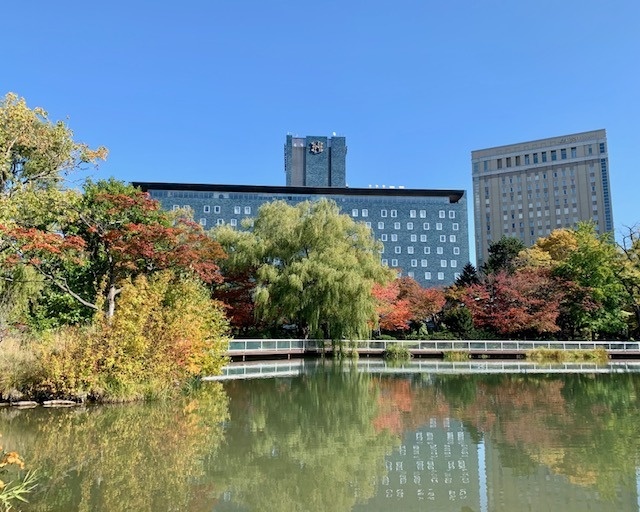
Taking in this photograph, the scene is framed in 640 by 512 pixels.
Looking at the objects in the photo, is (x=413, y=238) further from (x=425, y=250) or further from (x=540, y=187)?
(x=540, y=187)

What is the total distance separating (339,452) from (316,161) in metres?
68.2

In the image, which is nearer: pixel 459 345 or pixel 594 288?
pixel 459 345

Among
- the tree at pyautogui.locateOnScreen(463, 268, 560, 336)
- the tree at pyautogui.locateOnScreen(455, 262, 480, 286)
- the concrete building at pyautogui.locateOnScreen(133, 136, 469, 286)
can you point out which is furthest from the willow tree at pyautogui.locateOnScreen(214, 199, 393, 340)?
the concrete building at pyautogui.locateOnScreen(133, 136, 469, 286)

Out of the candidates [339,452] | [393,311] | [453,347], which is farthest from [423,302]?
[339,452]

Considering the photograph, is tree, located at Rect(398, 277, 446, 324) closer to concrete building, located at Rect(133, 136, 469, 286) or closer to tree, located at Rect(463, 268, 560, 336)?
tree, located at Rect(463, 268, 560, 336)

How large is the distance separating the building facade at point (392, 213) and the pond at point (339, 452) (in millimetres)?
48450

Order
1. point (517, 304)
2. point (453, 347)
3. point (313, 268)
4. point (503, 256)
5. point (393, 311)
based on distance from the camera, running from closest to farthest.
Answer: point (313, 268) < point (453, 347) < point (517, 304) < point (393, 311) < point (503, 256)

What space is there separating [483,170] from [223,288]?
80247 millimetres

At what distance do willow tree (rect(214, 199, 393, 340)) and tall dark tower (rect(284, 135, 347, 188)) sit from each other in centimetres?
4468

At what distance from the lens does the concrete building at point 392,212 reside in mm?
60812

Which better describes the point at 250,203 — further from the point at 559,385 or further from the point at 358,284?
the point at 559,385

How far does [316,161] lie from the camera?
73875 mm

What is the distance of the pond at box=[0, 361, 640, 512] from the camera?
18.1 feet

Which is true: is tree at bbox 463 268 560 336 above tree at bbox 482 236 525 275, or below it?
below
